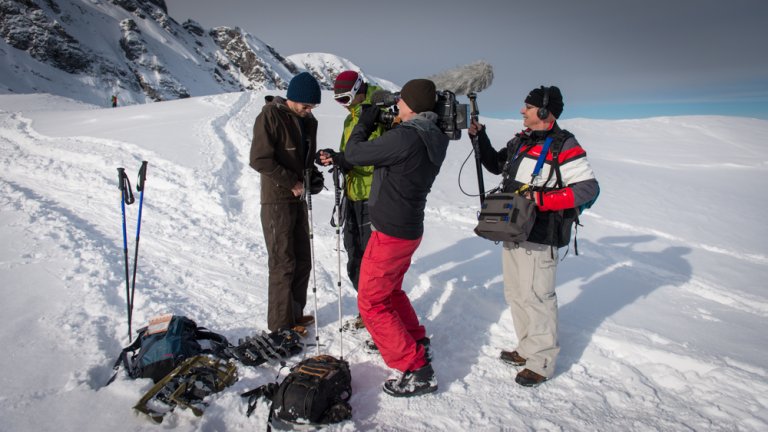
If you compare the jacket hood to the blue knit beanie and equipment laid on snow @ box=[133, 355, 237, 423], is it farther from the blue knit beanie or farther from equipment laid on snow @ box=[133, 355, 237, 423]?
equipment laid on snow @ box=[133, 355, 237, 423]

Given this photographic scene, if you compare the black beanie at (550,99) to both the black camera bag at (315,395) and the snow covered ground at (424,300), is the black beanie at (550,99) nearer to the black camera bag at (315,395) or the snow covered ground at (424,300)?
the snow covered ground at (424,300)

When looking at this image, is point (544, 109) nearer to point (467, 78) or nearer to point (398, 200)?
point (398, 200)

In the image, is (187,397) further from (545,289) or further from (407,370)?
(545,289)

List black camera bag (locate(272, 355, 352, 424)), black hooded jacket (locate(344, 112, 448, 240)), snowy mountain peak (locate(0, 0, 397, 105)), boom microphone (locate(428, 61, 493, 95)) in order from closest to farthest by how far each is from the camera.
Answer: black camera bag (locate(272, 355, 352, 424)) → black hooded jacket (locate(344, 112, 448, 240)) → boom microphone (locate(428, 61, 493, 95)) → snowy mountain peak (locate(0, 0, 397, 105))

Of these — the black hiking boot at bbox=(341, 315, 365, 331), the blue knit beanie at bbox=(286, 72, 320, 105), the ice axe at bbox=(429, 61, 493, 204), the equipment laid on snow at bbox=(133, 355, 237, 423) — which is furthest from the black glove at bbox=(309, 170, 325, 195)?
the ice axe at bbox=(429, 61, 493, 204)

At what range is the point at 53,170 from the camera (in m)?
8.51

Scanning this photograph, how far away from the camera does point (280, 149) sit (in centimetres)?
353

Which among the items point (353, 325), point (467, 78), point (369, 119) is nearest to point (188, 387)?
point (353, 325)

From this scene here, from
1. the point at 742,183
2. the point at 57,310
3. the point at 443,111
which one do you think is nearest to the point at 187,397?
the point at 57,310

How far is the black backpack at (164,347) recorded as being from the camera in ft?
9.63

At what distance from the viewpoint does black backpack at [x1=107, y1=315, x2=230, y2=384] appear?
2936mm

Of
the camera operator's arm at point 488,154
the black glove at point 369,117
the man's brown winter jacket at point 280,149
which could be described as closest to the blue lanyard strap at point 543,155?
the camera operator's arm at point 488,154

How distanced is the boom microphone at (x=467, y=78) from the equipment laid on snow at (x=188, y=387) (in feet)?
86.6

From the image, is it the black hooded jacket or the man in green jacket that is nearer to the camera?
the black hooded jacket
